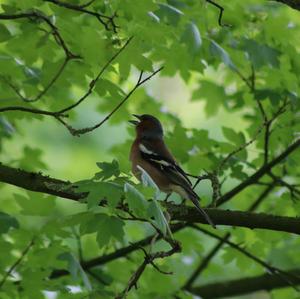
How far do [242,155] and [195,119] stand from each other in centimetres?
715

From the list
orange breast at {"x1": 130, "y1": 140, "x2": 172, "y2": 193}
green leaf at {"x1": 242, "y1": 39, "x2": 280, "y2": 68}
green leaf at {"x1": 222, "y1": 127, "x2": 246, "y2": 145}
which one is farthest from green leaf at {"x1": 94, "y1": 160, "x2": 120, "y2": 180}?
green leaf at {"x1": 222, "y1": 127, "x2": 246, "y2": 145}

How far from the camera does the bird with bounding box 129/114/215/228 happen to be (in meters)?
5.41

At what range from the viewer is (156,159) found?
5.83 metres

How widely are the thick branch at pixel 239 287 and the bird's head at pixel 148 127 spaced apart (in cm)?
156

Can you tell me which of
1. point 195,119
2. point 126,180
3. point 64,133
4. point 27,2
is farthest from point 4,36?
point 195,119

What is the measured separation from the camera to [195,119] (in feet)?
42.0

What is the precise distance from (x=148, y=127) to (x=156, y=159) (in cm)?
67

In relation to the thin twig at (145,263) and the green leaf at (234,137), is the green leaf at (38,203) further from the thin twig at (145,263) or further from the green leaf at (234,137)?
the green leaf at (234,137)

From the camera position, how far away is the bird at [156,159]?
17.7 feet

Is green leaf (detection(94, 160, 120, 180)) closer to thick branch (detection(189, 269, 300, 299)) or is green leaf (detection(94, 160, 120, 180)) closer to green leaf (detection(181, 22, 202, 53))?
green leaf (detection(181, 22, 202, 53))

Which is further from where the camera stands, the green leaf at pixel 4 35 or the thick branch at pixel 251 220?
the green leaf at pixel 4 35

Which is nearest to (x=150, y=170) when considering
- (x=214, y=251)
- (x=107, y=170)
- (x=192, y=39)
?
(x=214, y=251)

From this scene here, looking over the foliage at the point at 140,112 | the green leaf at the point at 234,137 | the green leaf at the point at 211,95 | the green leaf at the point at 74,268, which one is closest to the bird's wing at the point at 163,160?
the foliage at the point at 140,112

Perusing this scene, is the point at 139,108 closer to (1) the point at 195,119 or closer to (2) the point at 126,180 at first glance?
(2) the point at 126,180
